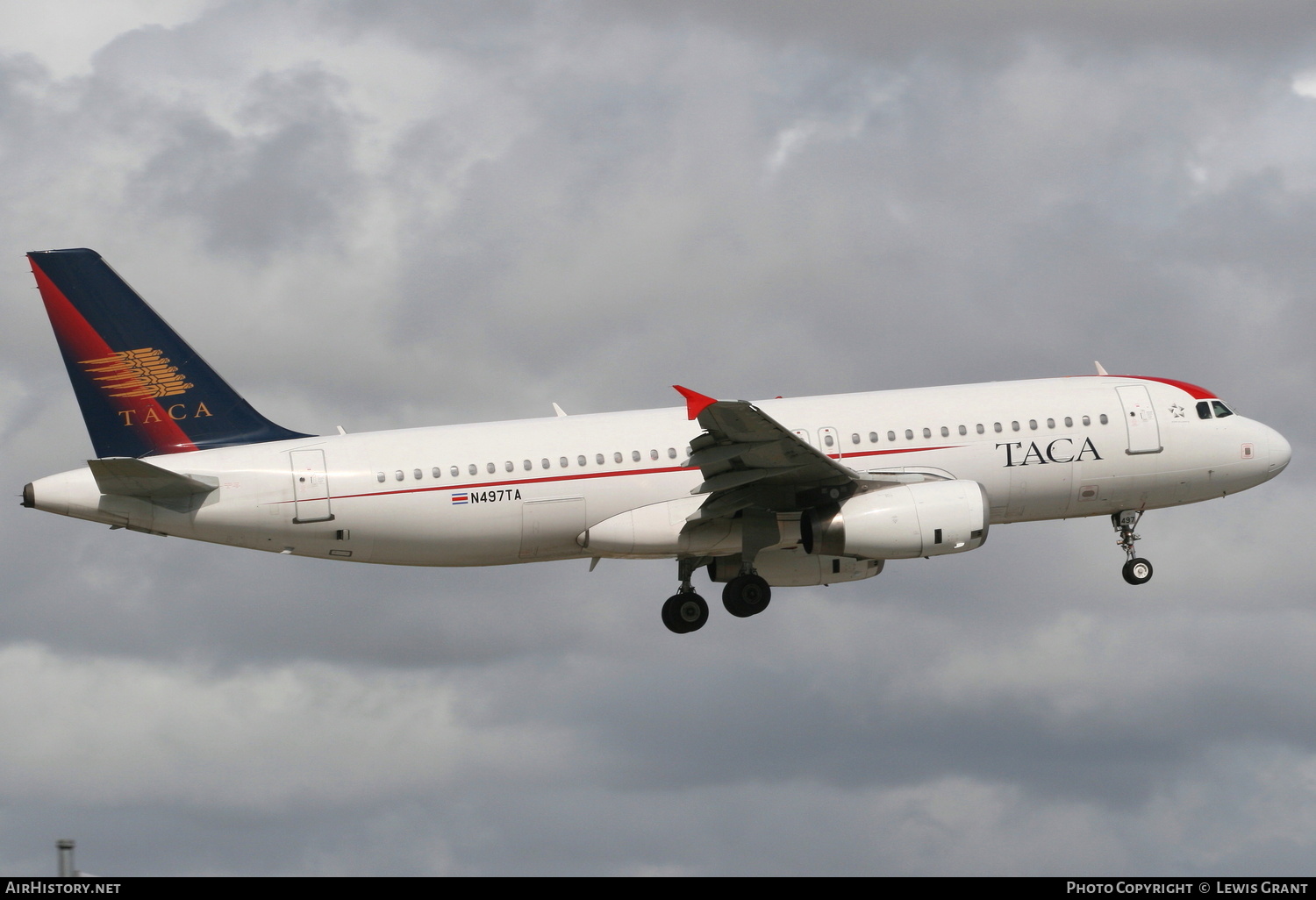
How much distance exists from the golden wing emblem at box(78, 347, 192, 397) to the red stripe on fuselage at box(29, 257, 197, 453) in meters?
0.18

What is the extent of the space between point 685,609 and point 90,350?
18612mm

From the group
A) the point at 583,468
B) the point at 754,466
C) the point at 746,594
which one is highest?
the point at 583,468

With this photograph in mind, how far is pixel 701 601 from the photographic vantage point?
164ft

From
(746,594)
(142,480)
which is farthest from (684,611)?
(142,480)

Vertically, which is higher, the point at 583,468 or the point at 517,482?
the point at 583,468

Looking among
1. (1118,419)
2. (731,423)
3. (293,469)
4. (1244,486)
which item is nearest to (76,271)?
(293,469)

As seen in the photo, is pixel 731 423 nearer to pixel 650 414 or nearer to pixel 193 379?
pixel 650 414

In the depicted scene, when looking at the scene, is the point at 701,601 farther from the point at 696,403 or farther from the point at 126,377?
the point at 126,377

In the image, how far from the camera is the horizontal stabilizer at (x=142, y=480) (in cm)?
4319

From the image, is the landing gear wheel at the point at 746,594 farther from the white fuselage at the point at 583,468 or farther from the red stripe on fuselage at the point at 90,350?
the red stripe on fuselage at the point at 90,350

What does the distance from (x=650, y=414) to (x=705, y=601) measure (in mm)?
6405

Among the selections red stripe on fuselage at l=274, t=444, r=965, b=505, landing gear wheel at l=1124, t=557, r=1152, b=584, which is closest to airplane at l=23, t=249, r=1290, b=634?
red stripe on fuselage at l=274, t=444, r=965, b=505

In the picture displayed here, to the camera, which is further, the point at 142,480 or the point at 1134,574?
the point at 1134,574

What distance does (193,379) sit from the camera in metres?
47.4
